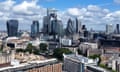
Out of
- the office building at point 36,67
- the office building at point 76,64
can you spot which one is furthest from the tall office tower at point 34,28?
the office building at point 36,67

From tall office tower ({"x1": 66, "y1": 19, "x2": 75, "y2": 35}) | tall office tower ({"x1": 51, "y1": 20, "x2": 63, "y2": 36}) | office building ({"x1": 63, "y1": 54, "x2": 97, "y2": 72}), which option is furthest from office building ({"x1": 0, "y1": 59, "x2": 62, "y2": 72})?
tall office tower ({"x1": 66, "y1": 19, "x2": 75, "y2": 35})

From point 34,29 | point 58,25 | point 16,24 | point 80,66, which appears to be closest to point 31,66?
point 80,66

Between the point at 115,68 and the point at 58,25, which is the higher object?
the point at 58,25

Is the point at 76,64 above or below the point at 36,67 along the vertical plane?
below

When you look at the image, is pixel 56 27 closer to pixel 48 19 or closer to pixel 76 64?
pixel 48 19

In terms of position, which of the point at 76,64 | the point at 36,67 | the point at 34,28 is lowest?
the point at 76,64

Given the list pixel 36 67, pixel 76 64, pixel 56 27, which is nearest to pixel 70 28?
pixel 56 27

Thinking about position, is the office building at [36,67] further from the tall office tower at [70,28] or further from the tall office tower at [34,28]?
the tall office tower at [34,28]

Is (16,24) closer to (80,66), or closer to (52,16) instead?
(52,16)

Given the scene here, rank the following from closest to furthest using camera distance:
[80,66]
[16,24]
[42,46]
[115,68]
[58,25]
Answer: [80,66]
[115,68]
[42,46]
[58,25]
[16,24]

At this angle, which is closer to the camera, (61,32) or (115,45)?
(115,45)

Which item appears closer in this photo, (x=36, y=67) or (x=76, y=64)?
(x=36, y=67)
